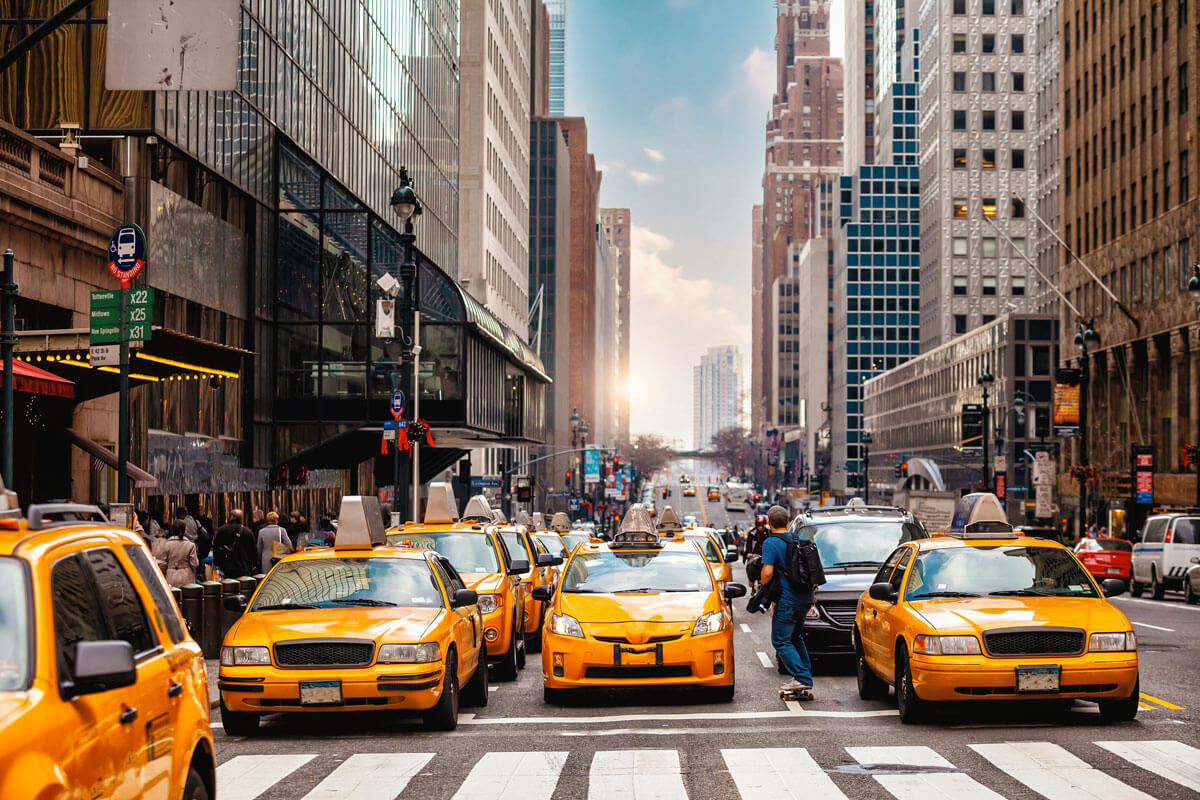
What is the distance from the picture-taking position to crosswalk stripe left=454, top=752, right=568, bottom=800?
9617 millimetres

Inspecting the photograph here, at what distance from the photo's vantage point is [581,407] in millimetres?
166625

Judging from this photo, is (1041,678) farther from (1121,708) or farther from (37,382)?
(37,382)

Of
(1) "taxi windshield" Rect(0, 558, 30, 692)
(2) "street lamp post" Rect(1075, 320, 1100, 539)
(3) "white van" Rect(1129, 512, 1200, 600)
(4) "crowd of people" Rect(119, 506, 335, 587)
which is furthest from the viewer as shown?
(2) "street lamp post" Rect(1075, 320, 1100, 539)

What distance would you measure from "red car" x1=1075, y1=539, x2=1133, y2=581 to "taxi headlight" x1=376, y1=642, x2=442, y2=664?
31.3m

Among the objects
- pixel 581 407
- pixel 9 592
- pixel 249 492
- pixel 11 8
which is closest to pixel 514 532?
pixel 9 592

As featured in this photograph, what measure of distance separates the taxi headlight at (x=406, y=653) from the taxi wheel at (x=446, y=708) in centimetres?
30

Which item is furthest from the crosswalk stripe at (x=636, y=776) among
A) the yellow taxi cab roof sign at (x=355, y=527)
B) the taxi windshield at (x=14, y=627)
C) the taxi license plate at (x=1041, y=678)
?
the taxi windshield at (x=14, y=627)

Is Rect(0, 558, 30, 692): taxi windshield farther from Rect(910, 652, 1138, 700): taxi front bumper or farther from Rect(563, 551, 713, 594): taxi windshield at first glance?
Rect(563, 551, 713, 594): taxi windshield

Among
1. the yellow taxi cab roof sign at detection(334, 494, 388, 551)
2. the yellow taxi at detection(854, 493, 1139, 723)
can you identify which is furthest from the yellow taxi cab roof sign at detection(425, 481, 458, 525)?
the yellow taxi at detection(854, 493, 1139, 723)

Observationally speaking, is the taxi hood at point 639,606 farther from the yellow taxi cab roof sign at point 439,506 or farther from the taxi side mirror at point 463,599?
the yellow taxi cab roof sign at point 439,506

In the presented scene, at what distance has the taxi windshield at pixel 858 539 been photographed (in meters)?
19.1

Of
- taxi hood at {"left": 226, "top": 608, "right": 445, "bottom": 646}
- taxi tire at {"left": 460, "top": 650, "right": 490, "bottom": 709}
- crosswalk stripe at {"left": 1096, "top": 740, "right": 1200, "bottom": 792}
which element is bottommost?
taxi tire at {"left": 460, "top": 650, "right": 490, "bottom": 709}

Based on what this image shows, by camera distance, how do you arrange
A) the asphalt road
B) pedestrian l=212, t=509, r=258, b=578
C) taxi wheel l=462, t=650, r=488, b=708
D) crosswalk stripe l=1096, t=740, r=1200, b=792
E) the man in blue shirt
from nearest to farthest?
the asphalt road → crosswalk stripe l=1096, t=740, r=1200, b=792 → taxi wheel l=462, t=650, r=488, b=708 → the man in blue shirt → pedestrian l=212, t=509, r=258, b=578

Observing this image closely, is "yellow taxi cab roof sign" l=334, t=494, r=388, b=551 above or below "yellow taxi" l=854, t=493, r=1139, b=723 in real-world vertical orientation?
above
